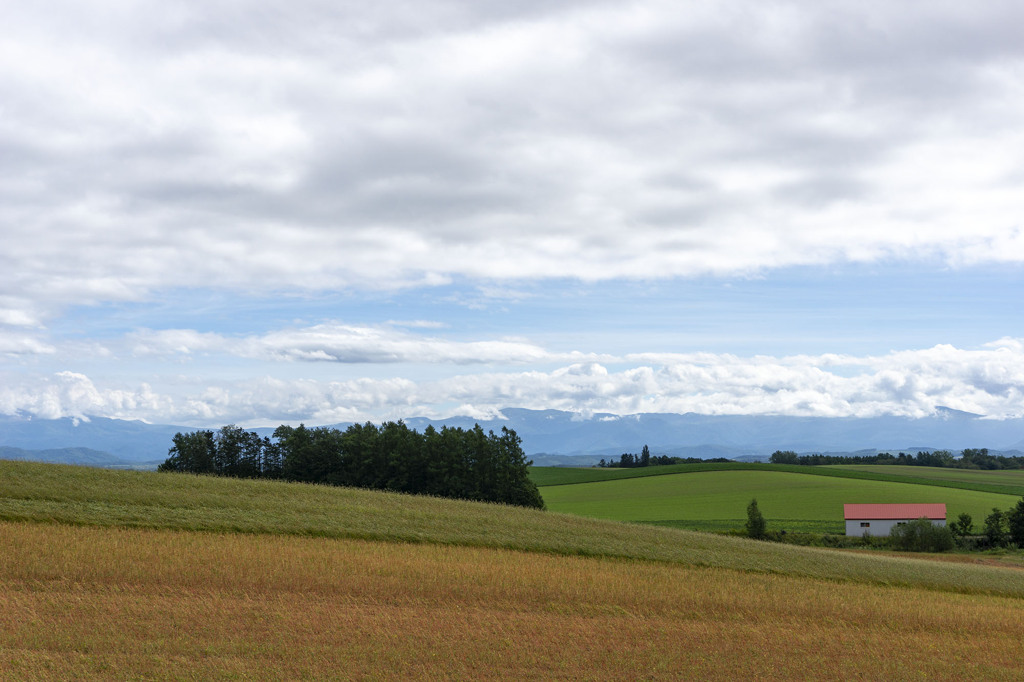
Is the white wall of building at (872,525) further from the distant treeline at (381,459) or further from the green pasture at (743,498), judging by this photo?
the distant treeline at (381,459)

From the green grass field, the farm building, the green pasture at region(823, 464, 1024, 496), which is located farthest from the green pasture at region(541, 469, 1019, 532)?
the green grass field

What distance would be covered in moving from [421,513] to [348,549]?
11201mm

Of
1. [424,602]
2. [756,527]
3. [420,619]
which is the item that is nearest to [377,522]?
[424,602]

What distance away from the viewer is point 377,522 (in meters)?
34.8

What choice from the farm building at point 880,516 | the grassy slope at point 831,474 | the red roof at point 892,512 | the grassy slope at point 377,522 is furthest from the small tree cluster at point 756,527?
the grassy slope at point 831,474

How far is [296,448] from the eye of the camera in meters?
75.8

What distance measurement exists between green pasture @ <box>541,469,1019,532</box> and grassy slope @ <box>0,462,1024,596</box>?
41.9 metres

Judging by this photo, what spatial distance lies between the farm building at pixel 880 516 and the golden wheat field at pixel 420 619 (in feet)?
173

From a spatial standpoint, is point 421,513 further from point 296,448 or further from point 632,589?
point 296,448

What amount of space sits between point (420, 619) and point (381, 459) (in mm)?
56294

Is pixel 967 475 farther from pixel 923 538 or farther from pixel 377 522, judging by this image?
pixel 377 522

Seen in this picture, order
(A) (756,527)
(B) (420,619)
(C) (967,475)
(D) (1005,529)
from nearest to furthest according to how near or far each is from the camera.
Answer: (B) (420,619)
(A) (756,527)
(D) (1005,529)
(C) (967,475)

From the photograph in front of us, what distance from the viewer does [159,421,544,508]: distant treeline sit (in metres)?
71.1

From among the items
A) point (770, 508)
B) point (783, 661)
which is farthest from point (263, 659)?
point (770, 508)
